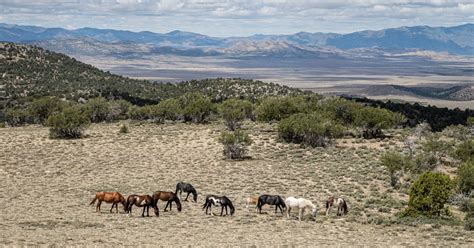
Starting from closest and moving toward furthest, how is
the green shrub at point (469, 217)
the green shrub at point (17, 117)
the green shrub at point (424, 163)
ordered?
the green shrub at point (469, 217) → the green shrub at point (424, 163) → the green shrub at point (17, 117)

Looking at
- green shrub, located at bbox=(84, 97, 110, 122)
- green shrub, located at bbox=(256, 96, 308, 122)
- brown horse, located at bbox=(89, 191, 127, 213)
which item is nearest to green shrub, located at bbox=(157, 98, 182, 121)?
green shrub, located at bbox=(84, 97, 110, 122)

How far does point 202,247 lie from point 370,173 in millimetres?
21006

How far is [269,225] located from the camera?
22.3 metres

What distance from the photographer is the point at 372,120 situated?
52.0 metres

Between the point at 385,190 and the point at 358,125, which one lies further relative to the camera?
the point at 358,125

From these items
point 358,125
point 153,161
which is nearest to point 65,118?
point 153,161

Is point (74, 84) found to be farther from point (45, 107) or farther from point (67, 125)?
point (67, 125)

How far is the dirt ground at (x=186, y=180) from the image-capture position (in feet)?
64.9

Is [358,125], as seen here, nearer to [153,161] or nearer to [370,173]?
[370,173]

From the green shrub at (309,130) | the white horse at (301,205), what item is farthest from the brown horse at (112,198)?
the green shrub at (309,130)

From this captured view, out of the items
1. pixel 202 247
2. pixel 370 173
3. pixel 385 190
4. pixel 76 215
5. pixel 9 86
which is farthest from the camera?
pixel 9 86

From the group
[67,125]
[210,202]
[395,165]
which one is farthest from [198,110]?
[210,202]

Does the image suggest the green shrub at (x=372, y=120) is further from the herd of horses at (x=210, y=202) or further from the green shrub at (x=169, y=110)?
the herd of horses at (x=210, y=202)

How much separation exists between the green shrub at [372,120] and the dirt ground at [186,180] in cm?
311
